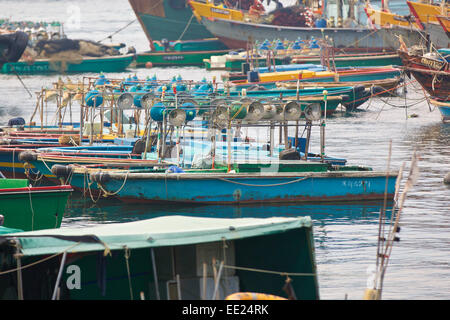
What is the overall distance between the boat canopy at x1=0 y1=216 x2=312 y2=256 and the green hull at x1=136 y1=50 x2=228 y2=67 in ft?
235

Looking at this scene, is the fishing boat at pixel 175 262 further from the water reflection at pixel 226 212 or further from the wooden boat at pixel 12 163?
the wooden boat at pixel 12 163

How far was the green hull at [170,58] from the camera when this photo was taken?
83125 millimetres

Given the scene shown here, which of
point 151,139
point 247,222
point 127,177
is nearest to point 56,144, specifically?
point 151,139

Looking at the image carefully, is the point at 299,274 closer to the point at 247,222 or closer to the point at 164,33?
the point at 247,222

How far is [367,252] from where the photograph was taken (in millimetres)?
18656

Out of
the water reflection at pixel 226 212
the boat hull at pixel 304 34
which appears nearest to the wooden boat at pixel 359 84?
the boat hull at pixel 304 34

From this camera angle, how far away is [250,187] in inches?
910

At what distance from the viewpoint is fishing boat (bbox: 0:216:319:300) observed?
11930 millimetres

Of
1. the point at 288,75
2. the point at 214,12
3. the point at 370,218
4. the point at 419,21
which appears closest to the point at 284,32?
the point at 214,12

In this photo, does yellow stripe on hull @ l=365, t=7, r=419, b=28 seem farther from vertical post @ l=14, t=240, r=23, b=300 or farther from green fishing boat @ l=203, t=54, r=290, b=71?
vertical post @ l=14, t=240, r=23, b=300

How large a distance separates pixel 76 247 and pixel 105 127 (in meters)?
23.0

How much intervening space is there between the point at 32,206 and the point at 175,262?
251 inches

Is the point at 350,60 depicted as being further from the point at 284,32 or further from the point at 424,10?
the point at 284,32

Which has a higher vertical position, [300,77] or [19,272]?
[300,77]
